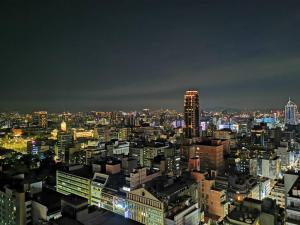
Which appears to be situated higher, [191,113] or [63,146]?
[191,113]

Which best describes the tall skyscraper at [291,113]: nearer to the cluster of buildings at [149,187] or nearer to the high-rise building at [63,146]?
the cluster of buildings at [149,187]

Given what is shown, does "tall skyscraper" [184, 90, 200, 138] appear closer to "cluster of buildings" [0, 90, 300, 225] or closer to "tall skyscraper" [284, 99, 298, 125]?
"cluster of buildings" [0, 90, 300, 225]

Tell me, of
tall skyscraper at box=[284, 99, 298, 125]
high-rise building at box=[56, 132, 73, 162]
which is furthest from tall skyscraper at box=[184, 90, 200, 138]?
tall skyscraper at box=[284, 99, 298, 125]

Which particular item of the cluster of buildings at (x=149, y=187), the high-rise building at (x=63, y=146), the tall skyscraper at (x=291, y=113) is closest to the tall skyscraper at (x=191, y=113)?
the cluster of buildings at (x=149, y=187)

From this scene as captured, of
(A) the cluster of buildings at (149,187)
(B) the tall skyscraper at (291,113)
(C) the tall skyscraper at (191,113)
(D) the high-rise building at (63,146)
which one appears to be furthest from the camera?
(B) the tall skyscraper at (291,113)

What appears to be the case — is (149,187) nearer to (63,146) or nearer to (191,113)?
(63,146)

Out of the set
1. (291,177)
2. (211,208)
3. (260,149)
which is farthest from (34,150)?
(291,177)

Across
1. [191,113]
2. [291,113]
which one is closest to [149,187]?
[191,113]

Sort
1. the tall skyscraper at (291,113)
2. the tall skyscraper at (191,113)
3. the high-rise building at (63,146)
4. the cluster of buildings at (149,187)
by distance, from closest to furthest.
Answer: the cluster of buildings at (149,187) < the high-rise building at (63,146) < the tall skyscraper at (191,113) < the tall skyscraper at (291,113)
